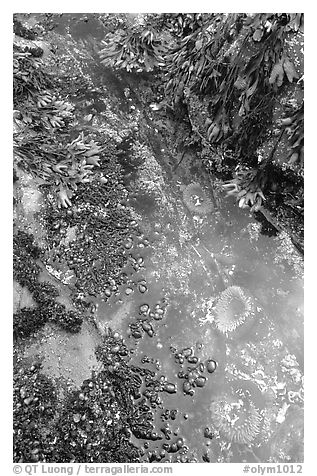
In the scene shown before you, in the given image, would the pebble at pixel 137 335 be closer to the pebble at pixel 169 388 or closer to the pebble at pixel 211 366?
the pebble at pixel 169 388

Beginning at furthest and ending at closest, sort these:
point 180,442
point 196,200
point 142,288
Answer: point 196,200
point 142,288
point 180,442

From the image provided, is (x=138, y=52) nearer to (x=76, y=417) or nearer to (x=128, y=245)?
(x=128, y=245)

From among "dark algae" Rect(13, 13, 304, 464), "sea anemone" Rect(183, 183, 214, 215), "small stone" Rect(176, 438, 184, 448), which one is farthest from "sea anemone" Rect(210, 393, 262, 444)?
"sea anemone" Rect(183, 183, 214, 215)

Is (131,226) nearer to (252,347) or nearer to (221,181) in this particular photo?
(221,181)

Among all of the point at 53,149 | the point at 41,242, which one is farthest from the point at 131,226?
the point at 53,149

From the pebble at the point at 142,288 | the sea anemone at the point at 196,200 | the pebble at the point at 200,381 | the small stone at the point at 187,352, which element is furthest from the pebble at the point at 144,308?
the sea anemone at the point at 196,200

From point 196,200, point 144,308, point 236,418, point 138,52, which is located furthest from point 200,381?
point 138,52

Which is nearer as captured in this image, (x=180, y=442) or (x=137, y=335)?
(x=180, y=442)
